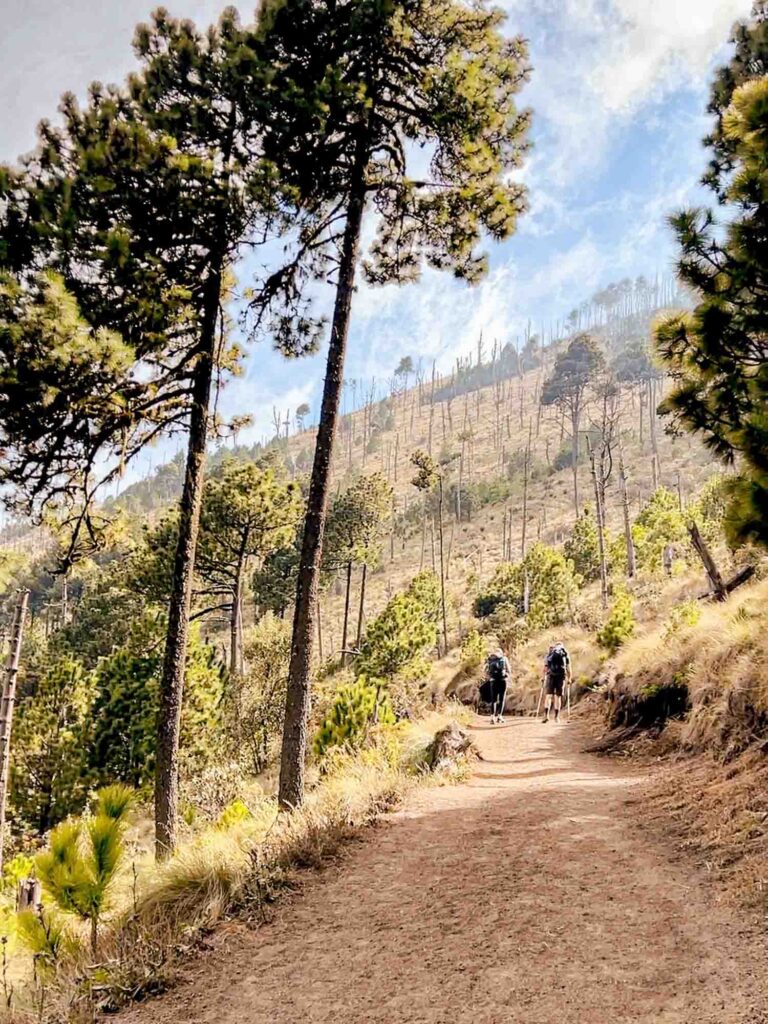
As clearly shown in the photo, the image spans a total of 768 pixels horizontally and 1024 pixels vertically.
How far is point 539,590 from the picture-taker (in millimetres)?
33500

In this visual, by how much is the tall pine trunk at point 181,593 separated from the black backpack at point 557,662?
9.11 m

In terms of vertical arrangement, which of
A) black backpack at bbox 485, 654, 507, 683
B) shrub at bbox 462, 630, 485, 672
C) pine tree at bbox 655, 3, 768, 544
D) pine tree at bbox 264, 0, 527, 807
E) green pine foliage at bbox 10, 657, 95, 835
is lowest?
green pine foliage at bbox 10, 657, 95, 835

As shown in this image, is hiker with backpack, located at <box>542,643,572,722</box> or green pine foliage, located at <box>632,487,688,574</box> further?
green pine foliage, located at <box>632,487,688,574</box>

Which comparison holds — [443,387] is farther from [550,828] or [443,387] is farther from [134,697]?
[550,828]

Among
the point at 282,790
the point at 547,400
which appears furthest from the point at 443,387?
the point at 282,790

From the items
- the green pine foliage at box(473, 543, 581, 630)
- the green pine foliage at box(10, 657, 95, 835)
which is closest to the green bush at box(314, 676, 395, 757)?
the green pine foliage at box(10, 657, 95, 835)

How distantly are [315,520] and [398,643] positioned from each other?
1932cm

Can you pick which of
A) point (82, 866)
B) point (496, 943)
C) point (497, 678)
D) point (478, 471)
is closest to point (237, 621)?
point (497, 678)

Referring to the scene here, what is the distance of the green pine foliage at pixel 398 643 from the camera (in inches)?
1033

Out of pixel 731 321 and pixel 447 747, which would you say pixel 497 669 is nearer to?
pixel 447 747

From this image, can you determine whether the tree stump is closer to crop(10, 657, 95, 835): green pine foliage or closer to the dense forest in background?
the dense forest in background

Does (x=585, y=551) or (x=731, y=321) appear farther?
(x=585, y=551)

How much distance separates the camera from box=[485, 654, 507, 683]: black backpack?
15668mm

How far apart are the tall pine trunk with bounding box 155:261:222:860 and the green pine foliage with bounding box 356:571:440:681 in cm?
1783
